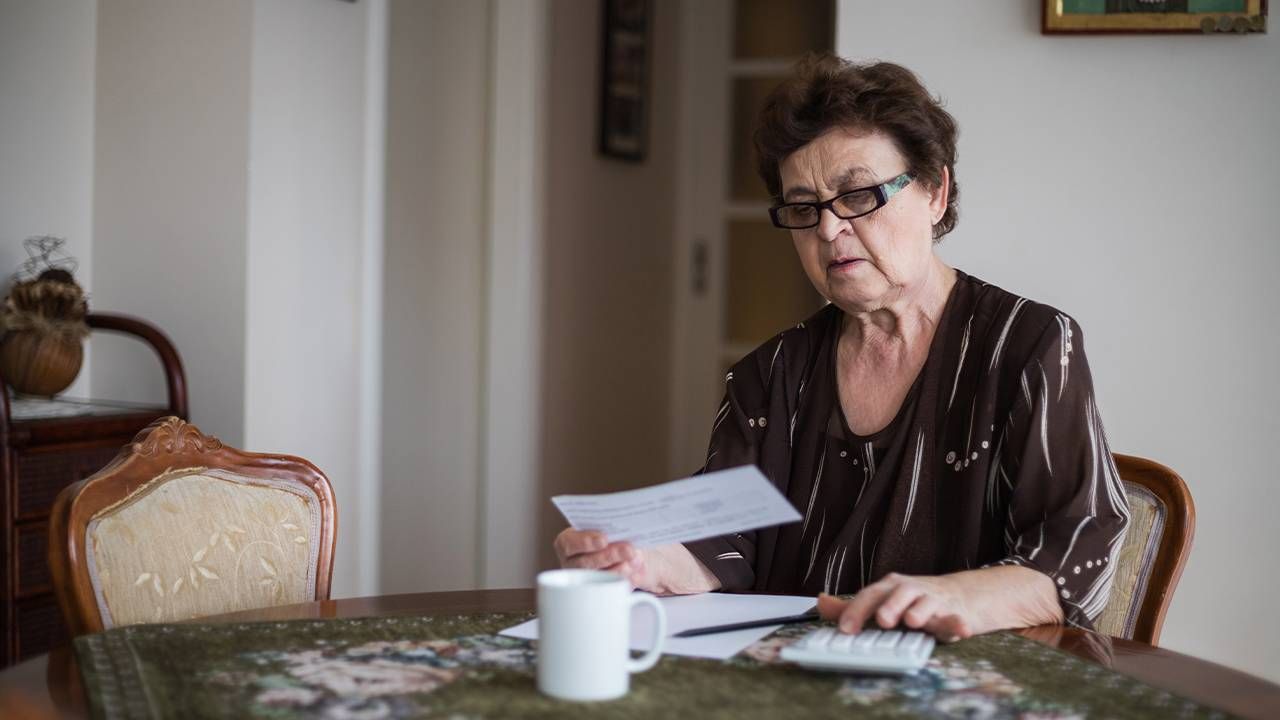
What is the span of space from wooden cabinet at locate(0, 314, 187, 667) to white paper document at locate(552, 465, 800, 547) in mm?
1446

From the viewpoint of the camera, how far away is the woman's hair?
1.73 m

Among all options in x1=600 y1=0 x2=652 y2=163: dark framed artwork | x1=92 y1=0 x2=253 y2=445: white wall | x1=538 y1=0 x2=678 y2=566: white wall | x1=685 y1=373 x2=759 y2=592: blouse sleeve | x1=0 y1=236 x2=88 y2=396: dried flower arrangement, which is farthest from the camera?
x1=600 y1=0 x2=652 y2=163: dark framed artwork

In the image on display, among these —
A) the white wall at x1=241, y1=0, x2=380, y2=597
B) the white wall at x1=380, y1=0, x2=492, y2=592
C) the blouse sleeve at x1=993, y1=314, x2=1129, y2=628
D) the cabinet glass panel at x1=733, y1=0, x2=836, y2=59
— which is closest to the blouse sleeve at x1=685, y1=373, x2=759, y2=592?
the blouse sleeve at x1=993, y1=314, x2=1129, y2=628

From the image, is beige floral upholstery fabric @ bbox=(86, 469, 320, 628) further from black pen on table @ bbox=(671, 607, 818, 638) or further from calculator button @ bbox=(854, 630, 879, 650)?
calculator button @ bbox=(854, 630, 879, 650)

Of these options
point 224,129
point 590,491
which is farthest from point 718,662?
point 590,491

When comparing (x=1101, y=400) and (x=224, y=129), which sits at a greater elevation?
(x=224, y=129)

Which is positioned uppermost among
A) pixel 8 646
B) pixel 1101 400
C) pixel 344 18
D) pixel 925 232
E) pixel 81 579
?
pixel 344 18

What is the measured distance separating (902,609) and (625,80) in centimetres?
335

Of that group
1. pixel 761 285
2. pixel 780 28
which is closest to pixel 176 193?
pixel 761 285

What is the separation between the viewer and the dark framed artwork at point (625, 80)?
13.8 feet

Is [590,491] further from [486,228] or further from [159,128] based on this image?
[159,128]

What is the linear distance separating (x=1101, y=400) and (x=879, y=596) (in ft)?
4.31

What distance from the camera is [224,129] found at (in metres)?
2.80

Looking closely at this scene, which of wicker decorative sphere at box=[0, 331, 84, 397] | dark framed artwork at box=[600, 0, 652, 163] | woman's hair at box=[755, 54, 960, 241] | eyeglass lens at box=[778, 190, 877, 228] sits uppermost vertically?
dark framed artwork at box=[600, 0, 652, 163]
